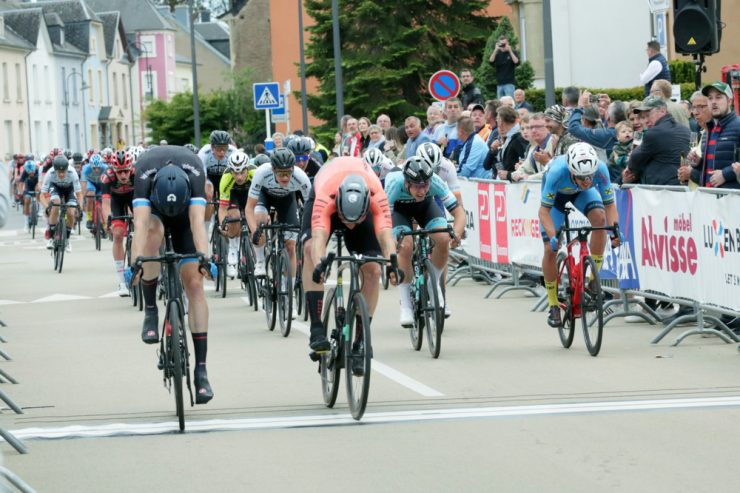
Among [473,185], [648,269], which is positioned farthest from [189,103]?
[648,269]

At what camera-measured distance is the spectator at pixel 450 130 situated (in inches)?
888

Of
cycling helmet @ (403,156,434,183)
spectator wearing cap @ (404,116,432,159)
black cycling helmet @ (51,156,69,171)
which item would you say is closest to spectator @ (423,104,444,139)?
spectator wearing cap @ (404,116,432,159)

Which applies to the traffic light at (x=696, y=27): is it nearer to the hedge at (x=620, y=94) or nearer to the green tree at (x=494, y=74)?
the hedge at (x=620, y=94)

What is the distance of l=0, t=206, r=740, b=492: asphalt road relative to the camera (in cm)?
780

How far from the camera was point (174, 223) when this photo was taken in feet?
34.0

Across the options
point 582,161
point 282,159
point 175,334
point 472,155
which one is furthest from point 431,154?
point 472,155

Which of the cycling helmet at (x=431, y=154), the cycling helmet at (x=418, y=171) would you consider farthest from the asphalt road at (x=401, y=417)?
the cycling helmet at (x=431, y=154)

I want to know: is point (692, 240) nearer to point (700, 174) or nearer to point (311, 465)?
point (700, 174)

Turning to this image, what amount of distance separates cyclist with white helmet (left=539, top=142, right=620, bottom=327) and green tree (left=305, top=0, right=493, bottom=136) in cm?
3886

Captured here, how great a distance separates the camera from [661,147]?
A: 14.9 meters

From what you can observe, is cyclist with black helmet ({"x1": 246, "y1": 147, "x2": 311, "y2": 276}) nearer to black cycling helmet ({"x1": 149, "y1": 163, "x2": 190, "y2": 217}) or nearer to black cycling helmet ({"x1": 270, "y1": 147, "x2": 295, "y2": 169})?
black cycling helmet ({"x1": 270, "y1": 147, "x2": 295, "y2": 169})

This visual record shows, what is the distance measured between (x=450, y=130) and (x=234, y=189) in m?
5.56

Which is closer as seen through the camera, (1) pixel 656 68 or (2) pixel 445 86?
(1) pixel 656 68

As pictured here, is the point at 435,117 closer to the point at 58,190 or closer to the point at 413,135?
the point at 413,135
